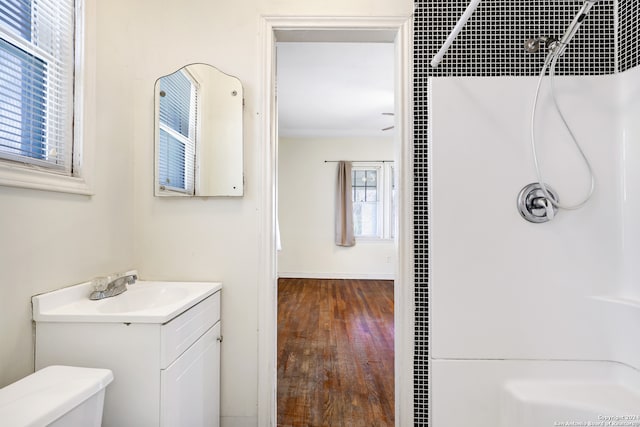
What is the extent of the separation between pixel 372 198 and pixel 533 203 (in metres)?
4.59

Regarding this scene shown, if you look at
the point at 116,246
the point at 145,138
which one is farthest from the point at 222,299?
the point at 145,138

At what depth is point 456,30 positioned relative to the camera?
111 centimetres

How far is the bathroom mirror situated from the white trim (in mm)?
154

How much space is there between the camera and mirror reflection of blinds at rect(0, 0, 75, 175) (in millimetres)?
1023

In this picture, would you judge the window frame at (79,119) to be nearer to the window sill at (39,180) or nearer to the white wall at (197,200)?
the window sill at (39,180)

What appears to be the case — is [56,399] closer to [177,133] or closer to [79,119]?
[79,119]

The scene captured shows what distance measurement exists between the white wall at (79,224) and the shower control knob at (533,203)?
6.05 ft

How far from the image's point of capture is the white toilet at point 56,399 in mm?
715

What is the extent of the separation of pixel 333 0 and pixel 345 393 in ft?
7.49

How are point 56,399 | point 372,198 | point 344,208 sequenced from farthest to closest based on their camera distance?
point 372,198, point 344,208, point 56,399

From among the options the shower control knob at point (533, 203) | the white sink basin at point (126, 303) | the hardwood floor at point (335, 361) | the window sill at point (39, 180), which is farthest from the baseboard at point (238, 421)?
the shower control knob at point (533, 203)

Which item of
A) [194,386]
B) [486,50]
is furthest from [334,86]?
[194,386]

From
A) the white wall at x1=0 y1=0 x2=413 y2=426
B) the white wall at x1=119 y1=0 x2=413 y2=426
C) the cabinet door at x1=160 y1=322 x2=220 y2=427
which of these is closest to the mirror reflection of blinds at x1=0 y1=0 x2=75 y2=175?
the white wall at x1=0 y1=0 x2=413 y2=426

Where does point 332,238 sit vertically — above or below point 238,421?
above
